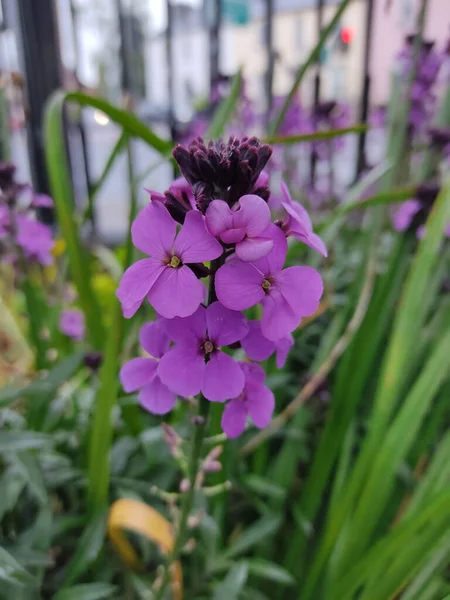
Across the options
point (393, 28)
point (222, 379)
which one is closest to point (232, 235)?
point (222, 379)

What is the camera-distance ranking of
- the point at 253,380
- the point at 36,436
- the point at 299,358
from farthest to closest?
the point at 299,358
the point at 36,436
the point at 253,380

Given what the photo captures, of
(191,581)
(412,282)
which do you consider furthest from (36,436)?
(412,282)

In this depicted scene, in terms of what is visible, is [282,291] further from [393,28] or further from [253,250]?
[393,28]

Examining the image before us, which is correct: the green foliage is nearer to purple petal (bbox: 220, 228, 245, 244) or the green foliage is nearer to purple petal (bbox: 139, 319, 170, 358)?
purple petal (bbox: 139, 319, 170, 358)

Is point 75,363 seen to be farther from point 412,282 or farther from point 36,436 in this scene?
point 412,282

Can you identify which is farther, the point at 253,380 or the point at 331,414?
the point at 331,414
